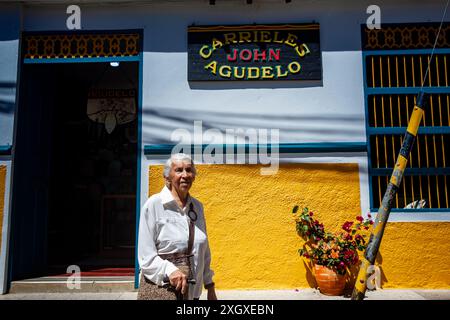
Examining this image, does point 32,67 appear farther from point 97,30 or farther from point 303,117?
point 303,117

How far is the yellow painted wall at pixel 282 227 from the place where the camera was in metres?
5.15

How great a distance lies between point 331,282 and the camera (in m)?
4.83

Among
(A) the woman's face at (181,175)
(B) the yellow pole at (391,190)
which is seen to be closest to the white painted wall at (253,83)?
(B) the yellow pole at (391,190)

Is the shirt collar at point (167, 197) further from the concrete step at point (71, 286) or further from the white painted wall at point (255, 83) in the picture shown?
the concrete step at point (71, 286)

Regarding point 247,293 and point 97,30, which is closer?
point 247,293

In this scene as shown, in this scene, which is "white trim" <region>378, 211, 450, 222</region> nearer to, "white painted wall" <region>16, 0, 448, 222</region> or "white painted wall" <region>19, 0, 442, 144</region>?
"white painted wall" <region>16, 0, 448, 222</region>

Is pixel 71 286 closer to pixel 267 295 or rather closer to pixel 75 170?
pixel 267 295

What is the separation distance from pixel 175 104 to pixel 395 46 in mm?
3603

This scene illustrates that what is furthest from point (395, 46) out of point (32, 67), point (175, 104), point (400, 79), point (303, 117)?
point (32, 67)

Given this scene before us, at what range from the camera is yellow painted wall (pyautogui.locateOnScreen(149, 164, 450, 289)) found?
515 cm

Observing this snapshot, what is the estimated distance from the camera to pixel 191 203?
2.58m

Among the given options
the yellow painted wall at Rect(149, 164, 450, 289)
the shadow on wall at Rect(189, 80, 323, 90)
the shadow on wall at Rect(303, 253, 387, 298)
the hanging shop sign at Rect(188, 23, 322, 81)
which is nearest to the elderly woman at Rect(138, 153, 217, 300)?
the yellow painted wall at Rect(149, 164, 450, 289)

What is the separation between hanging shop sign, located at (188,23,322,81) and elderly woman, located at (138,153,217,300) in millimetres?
3338

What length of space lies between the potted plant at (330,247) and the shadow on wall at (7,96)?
465cm
